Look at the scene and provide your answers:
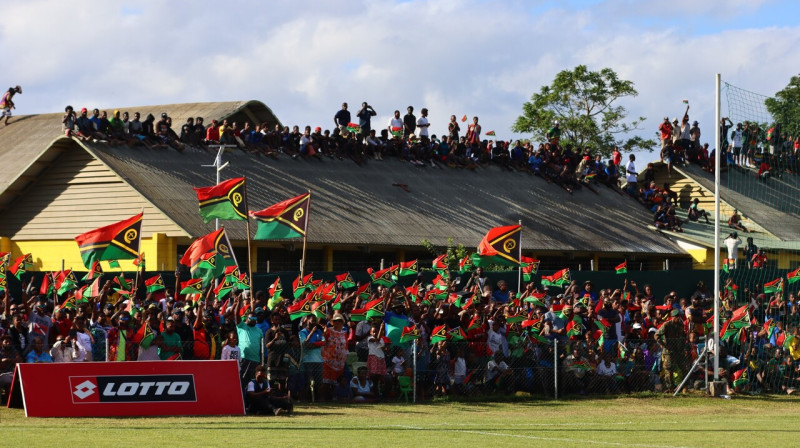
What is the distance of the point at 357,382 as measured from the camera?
73.9ft

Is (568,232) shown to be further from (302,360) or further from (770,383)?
(302,360)

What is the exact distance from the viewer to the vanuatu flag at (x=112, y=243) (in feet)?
79.3

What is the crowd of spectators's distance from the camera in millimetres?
21031

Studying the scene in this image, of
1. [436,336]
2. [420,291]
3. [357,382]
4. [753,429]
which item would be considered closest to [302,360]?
[357,382]

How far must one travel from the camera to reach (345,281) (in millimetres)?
26641

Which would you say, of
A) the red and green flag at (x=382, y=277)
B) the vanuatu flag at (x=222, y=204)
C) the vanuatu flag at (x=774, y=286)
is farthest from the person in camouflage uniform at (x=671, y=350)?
the vanuatu flag at (x=222, y=204)

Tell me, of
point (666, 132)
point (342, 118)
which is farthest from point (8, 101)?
point (666, 132)

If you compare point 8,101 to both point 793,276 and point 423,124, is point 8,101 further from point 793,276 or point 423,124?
point 793,276

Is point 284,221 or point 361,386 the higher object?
point 284,221

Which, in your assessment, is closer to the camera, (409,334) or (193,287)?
(409,334)

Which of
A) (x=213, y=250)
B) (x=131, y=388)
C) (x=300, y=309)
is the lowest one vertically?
(x=131, y=388)

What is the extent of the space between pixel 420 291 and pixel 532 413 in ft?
16.4

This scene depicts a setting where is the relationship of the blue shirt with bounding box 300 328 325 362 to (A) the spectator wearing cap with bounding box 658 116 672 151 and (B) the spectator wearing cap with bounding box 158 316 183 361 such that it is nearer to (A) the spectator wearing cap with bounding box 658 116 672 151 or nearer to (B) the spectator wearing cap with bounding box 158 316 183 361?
(B) the spectator wearing cap with bounding box 158 316 183 361

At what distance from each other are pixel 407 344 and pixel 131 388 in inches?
214
